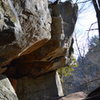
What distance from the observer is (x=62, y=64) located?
744 cm

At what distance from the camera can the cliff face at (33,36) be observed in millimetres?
3947

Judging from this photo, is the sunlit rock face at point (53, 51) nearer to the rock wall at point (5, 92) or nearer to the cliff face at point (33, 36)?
the cliff face at point (33, 36)

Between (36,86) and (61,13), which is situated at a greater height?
(61,13)

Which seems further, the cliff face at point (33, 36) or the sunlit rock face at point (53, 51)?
the sunlit rock face at point (53, 51)

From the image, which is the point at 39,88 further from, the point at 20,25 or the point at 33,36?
the point at 20,25

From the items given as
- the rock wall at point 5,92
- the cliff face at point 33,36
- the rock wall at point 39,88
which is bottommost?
the rock wall at point 39,88

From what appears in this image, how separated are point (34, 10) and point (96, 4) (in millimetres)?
1376

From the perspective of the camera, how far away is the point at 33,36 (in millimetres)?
4684

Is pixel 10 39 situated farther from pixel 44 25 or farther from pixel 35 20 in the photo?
pixel 44 25

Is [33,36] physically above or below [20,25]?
below

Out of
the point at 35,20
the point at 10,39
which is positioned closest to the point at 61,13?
the point at 35,20

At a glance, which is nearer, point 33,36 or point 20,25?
point 20,25

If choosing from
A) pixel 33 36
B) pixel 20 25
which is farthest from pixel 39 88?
pixel 20 25

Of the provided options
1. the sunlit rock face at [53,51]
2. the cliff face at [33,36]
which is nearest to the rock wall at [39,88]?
the cliff face at [33,36]
